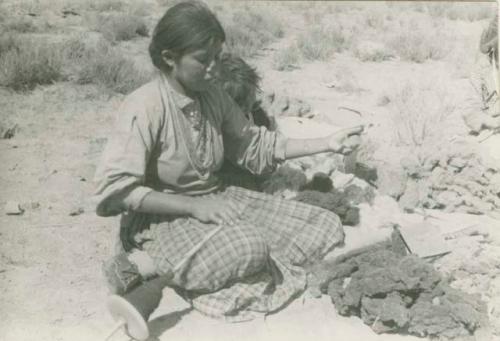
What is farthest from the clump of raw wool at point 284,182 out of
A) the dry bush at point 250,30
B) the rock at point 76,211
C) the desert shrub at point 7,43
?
the dry bush at point 250,30

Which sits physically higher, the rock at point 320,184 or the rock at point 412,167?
the rock at point 412,167

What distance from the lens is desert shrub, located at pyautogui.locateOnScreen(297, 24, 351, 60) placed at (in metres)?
6.87

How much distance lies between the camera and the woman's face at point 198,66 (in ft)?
7.20

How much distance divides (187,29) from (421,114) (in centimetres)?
286

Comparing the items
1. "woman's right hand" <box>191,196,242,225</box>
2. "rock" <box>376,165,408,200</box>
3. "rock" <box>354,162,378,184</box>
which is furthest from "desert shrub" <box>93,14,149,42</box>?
"woman's right hand" <box>191,196,242,225</box>

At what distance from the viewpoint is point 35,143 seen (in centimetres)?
385

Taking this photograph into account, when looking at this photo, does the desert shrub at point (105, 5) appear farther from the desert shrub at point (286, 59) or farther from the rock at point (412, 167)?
the rock at point (412, 167)

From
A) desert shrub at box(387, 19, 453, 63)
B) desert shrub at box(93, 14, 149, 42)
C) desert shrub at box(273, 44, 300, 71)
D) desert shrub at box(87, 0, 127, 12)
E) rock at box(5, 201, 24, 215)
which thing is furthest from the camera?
desert shrub at box(87, 0, 127, 12)

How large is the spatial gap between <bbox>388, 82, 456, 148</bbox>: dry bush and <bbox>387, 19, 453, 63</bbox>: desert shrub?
1497mm

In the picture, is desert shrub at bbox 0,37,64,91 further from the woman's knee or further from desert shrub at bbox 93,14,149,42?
the woman's knee

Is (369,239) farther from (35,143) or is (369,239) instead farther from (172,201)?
(35,143)

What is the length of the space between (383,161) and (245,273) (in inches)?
67.5

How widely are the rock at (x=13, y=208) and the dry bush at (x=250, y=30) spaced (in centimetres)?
401

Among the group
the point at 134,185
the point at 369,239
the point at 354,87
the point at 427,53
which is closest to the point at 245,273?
the point at 134,185
